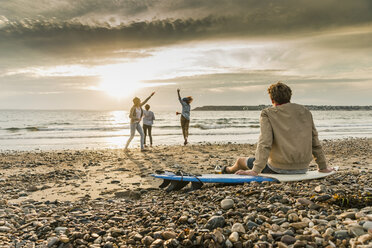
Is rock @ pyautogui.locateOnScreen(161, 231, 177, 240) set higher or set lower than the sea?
higher

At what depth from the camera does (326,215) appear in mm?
3705

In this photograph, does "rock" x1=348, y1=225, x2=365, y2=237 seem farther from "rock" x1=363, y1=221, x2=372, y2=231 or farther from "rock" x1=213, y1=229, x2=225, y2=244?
"rock" x1=213, y1=229, x2=225, y2=244

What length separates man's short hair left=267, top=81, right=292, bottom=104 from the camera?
17.2 feet

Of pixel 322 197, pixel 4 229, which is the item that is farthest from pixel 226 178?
pixel 4 229

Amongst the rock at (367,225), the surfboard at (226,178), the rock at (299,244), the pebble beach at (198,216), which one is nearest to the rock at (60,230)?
the pebble beach at (198,216)

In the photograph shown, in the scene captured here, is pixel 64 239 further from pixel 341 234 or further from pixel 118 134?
pixel 118 134

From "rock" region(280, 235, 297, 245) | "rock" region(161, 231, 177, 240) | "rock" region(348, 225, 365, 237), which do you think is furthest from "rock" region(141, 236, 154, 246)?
"rock" region(348, 225, 365, 237)

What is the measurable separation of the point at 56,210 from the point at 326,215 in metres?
4.41

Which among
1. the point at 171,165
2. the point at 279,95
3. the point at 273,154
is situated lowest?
the point at 171,165

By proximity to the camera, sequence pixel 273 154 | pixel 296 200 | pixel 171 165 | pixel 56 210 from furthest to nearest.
→ pixel 171 165
pixel 273 154
pixel 56 210
pixel 296 200

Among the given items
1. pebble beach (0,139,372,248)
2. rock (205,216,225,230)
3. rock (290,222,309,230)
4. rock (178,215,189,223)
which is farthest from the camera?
rock (178,215,189,223)

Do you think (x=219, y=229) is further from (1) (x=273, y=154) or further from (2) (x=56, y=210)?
(2) (x=56, y=210)

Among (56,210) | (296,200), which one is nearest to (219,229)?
(296,200)

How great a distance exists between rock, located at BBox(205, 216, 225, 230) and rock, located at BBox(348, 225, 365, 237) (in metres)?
1.44
